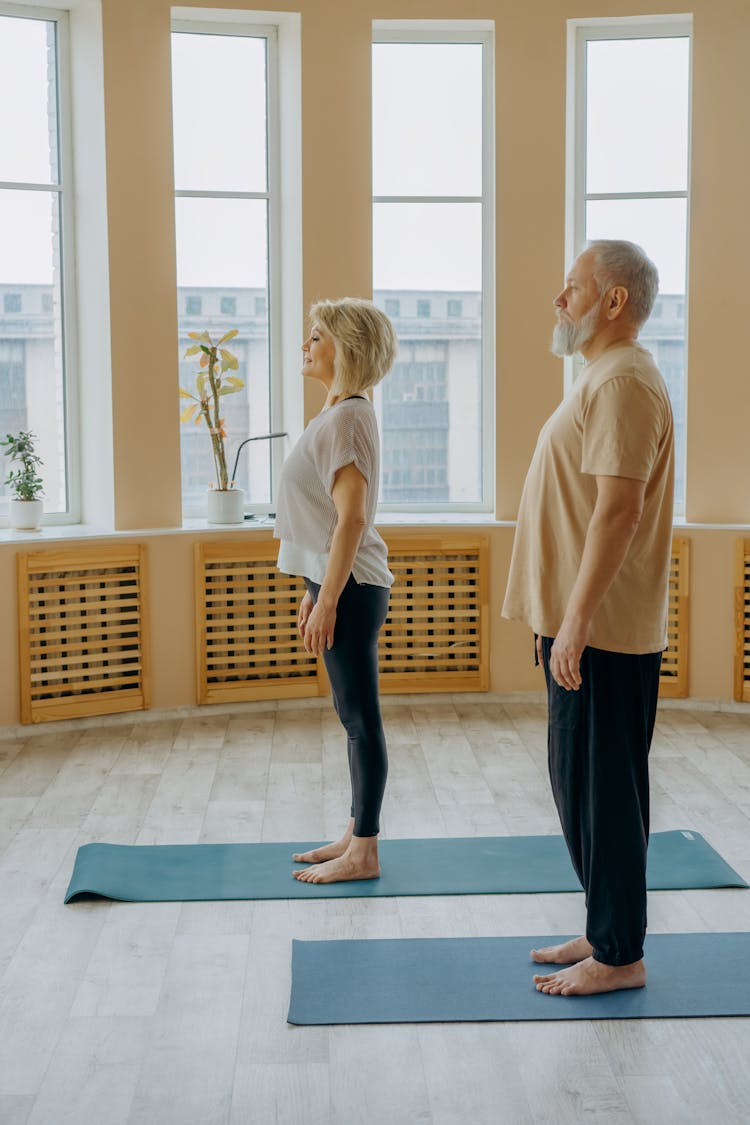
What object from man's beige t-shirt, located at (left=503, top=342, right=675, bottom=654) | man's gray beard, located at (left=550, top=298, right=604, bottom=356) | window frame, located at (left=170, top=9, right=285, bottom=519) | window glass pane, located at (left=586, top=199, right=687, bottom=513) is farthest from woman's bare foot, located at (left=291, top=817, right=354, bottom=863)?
window glass pane, located at (left=586, top=199, right=687, bottom=513)

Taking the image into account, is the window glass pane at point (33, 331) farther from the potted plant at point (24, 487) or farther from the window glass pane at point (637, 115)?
the window glass pane at point (637, 115)

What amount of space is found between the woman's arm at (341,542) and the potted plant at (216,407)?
219cm

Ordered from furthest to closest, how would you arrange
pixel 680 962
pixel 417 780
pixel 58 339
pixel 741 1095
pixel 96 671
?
pixel 58 339
pixel 96 671
pixel 417 780
pixel 680 962
pixel 741 1095

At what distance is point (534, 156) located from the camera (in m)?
5.09

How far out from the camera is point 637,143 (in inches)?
211

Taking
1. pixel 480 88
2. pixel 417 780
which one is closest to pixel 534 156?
pixel 480 88

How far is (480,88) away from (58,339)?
2.17m

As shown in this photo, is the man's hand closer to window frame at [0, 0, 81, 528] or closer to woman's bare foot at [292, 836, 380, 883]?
woman's bare foot at [292, 836, 380, 883]

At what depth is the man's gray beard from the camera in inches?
95.1

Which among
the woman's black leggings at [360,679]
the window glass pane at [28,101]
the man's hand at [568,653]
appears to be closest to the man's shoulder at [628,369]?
the man's hand at [568,653]

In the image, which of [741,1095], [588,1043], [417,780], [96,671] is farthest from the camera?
[96,671]

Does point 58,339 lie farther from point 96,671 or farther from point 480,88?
point 480,88

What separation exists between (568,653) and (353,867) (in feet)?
3.76

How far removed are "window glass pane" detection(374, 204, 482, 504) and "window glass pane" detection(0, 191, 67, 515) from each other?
142 centimetres
